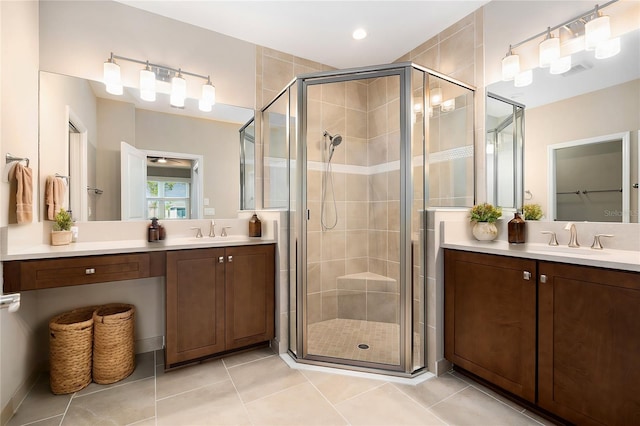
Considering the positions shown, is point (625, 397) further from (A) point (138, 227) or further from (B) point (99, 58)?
(B) point (99, 58)

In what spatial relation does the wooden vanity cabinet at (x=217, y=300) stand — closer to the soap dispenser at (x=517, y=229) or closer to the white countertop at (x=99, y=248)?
the white countertop at (x=99, y=248)

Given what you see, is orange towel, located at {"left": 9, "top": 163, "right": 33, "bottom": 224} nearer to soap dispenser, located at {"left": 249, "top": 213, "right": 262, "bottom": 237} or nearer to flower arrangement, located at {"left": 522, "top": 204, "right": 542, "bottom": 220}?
soap dispenser, located at {"left": 249, "top": 213, "right": 262, "bottom": 237}

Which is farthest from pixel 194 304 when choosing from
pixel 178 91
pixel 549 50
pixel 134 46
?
pixel 549 50

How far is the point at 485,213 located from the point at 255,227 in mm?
1777

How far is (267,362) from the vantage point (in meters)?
2.25

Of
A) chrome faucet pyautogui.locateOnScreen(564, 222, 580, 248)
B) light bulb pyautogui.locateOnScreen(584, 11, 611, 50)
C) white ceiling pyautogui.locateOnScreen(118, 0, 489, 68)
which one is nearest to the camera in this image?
light bulb pyautogui.locateOnScreen(584, 11, 611, 50)

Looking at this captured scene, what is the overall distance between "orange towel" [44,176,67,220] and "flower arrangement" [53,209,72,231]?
31mm

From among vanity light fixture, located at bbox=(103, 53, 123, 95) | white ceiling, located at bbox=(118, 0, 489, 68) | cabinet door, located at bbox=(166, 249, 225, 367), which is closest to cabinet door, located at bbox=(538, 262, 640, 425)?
cabinet door, located at bbox=(166, 249, 225, 367)

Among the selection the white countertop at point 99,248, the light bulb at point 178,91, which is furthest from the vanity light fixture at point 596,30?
the light bulb at point 178,91

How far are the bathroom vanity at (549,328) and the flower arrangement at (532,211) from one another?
0.48m

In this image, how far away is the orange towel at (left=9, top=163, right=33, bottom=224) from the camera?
1.66m

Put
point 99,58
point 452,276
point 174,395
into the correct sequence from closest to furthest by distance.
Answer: point 174,395
point 452,276
point 99,58

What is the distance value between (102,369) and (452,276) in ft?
7.73

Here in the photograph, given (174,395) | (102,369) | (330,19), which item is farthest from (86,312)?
(330,19)
